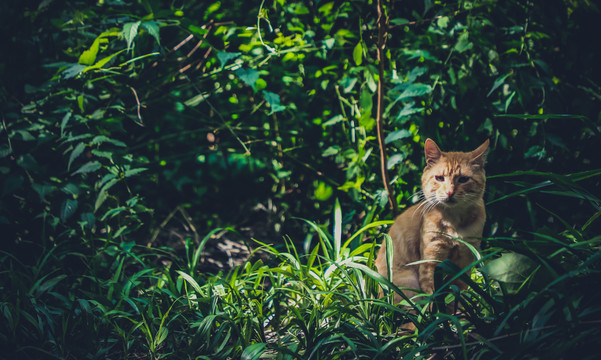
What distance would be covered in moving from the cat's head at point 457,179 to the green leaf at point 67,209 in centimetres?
168

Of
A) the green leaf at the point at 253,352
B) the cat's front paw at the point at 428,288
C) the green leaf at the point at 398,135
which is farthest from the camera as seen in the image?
the green leaf at the point at 398,135

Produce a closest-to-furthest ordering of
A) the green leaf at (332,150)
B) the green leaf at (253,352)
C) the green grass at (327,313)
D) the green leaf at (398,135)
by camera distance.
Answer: the green grass at (327,313), the green leaf at (253,352), the green leaf at (398,135), the green leaf at (332,150)

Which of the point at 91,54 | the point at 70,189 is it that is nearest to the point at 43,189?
the point at 70,189

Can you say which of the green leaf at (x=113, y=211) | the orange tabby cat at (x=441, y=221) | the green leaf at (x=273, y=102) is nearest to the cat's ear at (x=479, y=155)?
the orange tabby cat at (x=441, y=221)

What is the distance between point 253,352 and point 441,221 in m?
0.95

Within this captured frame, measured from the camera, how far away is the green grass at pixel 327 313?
1.29 m

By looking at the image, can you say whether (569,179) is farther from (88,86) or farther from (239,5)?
(88,86)

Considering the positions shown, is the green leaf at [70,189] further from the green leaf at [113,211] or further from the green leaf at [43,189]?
the green leaf at [113,211]

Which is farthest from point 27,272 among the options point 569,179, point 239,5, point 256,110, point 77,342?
point 569,179

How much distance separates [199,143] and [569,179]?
7.44 ft

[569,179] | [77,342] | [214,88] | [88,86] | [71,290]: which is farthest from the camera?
[214,88]

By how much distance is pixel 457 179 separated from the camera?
186cm

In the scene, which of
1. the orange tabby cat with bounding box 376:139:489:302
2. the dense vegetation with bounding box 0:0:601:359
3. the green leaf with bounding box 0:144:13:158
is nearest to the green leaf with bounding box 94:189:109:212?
the dense vegetation with bounding box 0:0:601:359

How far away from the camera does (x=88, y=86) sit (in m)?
2.40
